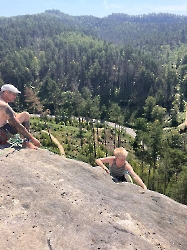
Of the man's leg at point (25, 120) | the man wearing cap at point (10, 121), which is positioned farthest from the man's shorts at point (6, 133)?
the man's leg at point (25, 120)

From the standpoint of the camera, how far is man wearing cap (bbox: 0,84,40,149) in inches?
479

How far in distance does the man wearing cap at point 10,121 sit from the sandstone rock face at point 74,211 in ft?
2.37

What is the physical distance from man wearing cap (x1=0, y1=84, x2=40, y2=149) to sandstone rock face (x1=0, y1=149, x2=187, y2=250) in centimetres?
72

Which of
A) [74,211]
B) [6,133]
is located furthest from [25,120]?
[74,211]

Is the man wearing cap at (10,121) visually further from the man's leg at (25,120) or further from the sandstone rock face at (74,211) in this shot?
the sandstone rock face at (74,211)

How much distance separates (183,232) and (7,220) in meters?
6.73

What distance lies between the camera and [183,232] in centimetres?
1040

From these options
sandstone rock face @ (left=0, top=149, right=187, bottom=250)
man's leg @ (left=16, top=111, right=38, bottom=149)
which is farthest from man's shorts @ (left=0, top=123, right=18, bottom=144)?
sandstone rock face @ (left=0, top=149, right=187, bottom=250)

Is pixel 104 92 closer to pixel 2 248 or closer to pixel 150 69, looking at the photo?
pixel 150 69

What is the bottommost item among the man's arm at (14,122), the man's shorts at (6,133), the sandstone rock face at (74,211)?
the sandstone rock face at (74,211)

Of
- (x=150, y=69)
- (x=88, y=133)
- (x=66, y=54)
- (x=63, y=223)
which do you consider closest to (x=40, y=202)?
(x=63, y=223)

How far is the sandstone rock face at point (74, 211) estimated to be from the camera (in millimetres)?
8315

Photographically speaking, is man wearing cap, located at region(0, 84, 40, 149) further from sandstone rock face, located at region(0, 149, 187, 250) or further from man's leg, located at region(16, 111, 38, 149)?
sandstone rock face, located at region(0, 149, 187, 250)

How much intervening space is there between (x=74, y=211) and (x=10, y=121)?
5.34m
